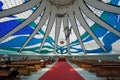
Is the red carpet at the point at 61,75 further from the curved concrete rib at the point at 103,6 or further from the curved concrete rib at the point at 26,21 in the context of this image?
the curved concrete rib at the point at 26,21

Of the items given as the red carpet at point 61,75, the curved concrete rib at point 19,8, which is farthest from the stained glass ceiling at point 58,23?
the red carpet at point 61,75

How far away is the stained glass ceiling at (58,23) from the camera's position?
20.2 m

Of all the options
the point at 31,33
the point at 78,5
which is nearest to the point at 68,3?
the point at 78,5

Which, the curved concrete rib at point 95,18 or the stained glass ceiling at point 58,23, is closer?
the stained glass ceiling at point 58,23

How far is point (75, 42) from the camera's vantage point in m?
28.9

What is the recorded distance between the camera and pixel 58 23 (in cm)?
2623

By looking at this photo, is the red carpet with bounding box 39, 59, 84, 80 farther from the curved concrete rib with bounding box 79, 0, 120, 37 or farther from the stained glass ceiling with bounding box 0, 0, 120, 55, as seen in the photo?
the curved concrete rib with bounding box 79, 0, 120, 37

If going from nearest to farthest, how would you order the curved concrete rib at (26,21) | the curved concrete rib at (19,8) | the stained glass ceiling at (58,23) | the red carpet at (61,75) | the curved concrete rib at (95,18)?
1. the red carpet at (61,75)
2. the curved concrete rib at (19,8)
3. the stained glass ceiling at (58,23)
4. the curved concrete rib at (95,18)
5. the curved concrete rib at (26,21)

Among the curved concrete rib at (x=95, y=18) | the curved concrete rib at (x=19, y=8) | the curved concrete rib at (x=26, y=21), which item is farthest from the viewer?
the curved concrete rib at (x=26, y=21)

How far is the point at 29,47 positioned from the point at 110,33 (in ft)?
37.6

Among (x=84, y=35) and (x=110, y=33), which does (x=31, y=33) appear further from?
(x=110, y=33)

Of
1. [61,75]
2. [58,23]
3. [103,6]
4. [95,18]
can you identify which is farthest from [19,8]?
[61,75]

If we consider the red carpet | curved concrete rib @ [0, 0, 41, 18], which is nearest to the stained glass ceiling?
curved concrete rib @ [0, 0, 41, 18]

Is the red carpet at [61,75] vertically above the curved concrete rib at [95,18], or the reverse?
the curved concrete rib at [95,18]
